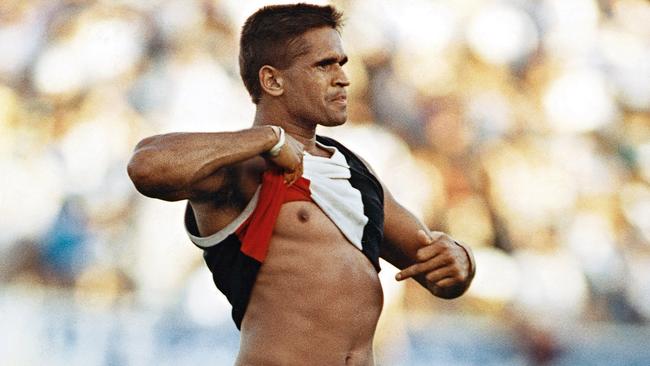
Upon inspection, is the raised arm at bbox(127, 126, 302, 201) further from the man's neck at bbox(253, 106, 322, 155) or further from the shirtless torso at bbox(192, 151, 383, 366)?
the man's neck at bbox(253, 106, 322, 155)

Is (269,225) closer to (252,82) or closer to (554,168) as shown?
(252,82)

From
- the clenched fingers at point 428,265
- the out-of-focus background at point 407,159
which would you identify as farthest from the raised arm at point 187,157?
the out-of-focus background at point 407,159

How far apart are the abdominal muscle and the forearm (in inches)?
10.9

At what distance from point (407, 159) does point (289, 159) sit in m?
5.35

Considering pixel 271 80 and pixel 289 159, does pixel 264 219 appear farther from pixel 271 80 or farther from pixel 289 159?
pixel 271 80

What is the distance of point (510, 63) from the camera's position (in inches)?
332

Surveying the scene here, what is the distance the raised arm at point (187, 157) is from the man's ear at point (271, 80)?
0.37 m

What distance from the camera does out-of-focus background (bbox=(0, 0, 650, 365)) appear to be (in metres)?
7.08

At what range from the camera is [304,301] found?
2678mm

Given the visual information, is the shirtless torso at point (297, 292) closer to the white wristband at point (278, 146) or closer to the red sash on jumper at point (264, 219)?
the red sash on jumper at point (264, 219)

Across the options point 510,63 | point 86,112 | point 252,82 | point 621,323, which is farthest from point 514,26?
point 252,82

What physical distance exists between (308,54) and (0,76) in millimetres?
5551

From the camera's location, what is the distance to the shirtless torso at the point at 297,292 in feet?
8.74

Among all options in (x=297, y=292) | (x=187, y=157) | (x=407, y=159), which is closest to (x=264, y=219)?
(x=297, y=292)
